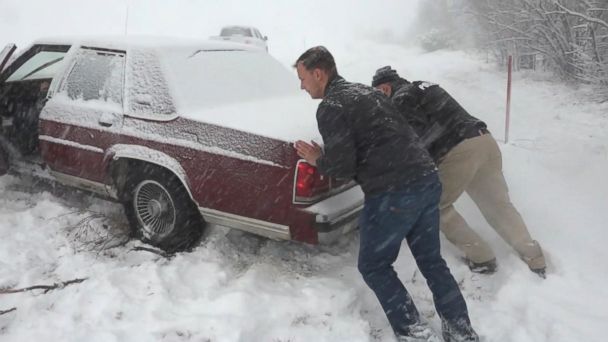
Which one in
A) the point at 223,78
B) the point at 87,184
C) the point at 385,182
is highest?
the point at 223,78

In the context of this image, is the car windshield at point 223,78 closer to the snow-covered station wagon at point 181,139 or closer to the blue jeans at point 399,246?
the snow-covered station wagon at point 181,139

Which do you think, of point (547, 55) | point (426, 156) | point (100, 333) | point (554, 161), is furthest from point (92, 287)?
point (547, 55)

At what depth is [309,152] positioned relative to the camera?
9.70 feet

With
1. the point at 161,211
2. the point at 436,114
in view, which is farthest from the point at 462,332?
the point at 161,211

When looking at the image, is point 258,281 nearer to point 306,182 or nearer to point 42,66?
point 306,182

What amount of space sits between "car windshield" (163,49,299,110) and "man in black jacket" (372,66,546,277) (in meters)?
1.14

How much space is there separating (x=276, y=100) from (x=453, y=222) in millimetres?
1732

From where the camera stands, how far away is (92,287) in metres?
3.35

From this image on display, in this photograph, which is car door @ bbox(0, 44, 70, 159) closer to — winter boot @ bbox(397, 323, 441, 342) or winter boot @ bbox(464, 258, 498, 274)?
winter boot @ bbox(397, 323, 441, 342)

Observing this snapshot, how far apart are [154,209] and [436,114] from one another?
2211 millimetres

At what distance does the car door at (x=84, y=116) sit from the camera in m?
4.06

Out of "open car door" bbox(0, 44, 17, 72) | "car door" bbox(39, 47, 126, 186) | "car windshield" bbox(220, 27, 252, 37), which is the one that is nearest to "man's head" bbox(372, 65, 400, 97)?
"car door" bbox(39, 47, 126, 186)

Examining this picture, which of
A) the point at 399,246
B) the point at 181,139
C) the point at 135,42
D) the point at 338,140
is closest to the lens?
the point at 338,140

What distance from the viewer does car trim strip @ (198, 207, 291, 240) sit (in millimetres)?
3338
